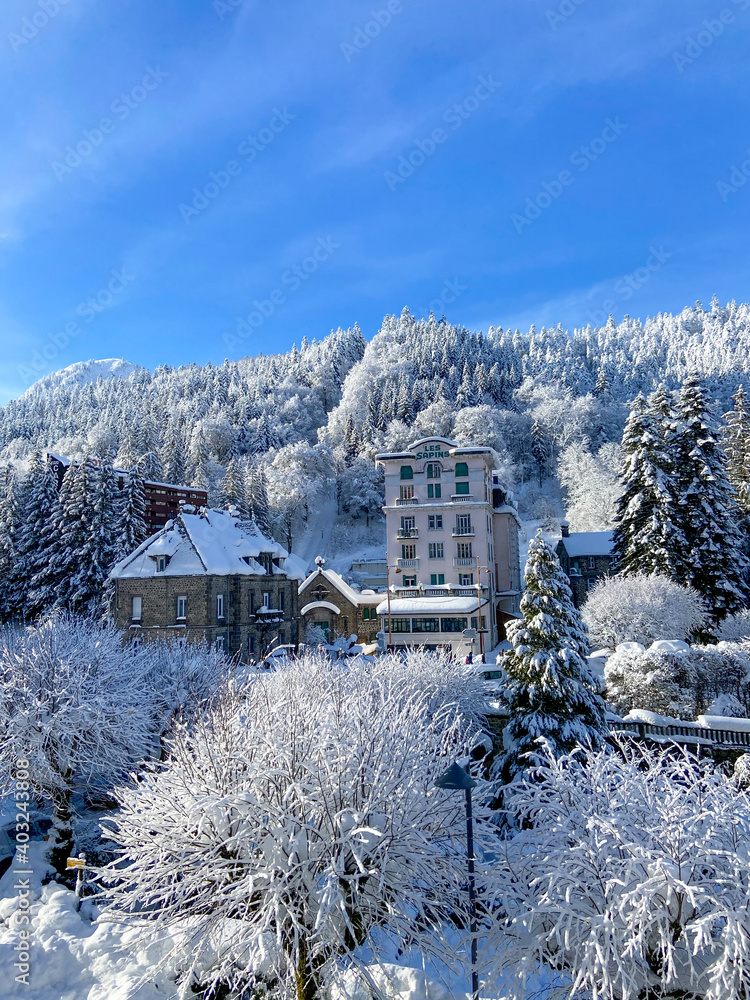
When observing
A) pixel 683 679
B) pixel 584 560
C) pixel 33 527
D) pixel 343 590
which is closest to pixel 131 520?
pixel 33 527

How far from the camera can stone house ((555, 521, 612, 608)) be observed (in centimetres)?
5462

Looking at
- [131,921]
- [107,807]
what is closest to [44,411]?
[107,807]

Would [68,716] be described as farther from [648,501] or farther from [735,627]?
[648,501]

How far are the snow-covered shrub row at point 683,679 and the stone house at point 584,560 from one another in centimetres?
2939

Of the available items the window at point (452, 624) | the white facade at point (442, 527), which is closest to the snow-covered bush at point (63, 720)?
the window at point (452, 624)

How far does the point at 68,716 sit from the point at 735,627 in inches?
1141

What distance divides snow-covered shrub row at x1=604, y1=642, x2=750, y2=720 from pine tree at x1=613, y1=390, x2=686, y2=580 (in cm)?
983

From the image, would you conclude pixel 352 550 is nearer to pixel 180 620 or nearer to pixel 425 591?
pixel 425 591

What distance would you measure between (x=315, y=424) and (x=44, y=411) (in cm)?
7759

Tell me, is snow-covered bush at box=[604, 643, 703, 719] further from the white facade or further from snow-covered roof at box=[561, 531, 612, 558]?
Answer: snow-covered roof at box=[561, 531, 612, 558]

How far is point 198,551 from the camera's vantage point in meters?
35.7

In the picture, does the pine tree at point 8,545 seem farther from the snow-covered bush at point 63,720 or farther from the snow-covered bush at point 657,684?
the snow-covered bush at point 657,684

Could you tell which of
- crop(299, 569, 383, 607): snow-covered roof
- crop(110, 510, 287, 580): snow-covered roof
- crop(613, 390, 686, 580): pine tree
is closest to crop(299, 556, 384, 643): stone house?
crop(299, 569, 383, 607): snow-covered roof

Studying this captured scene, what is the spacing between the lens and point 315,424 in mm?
122000
